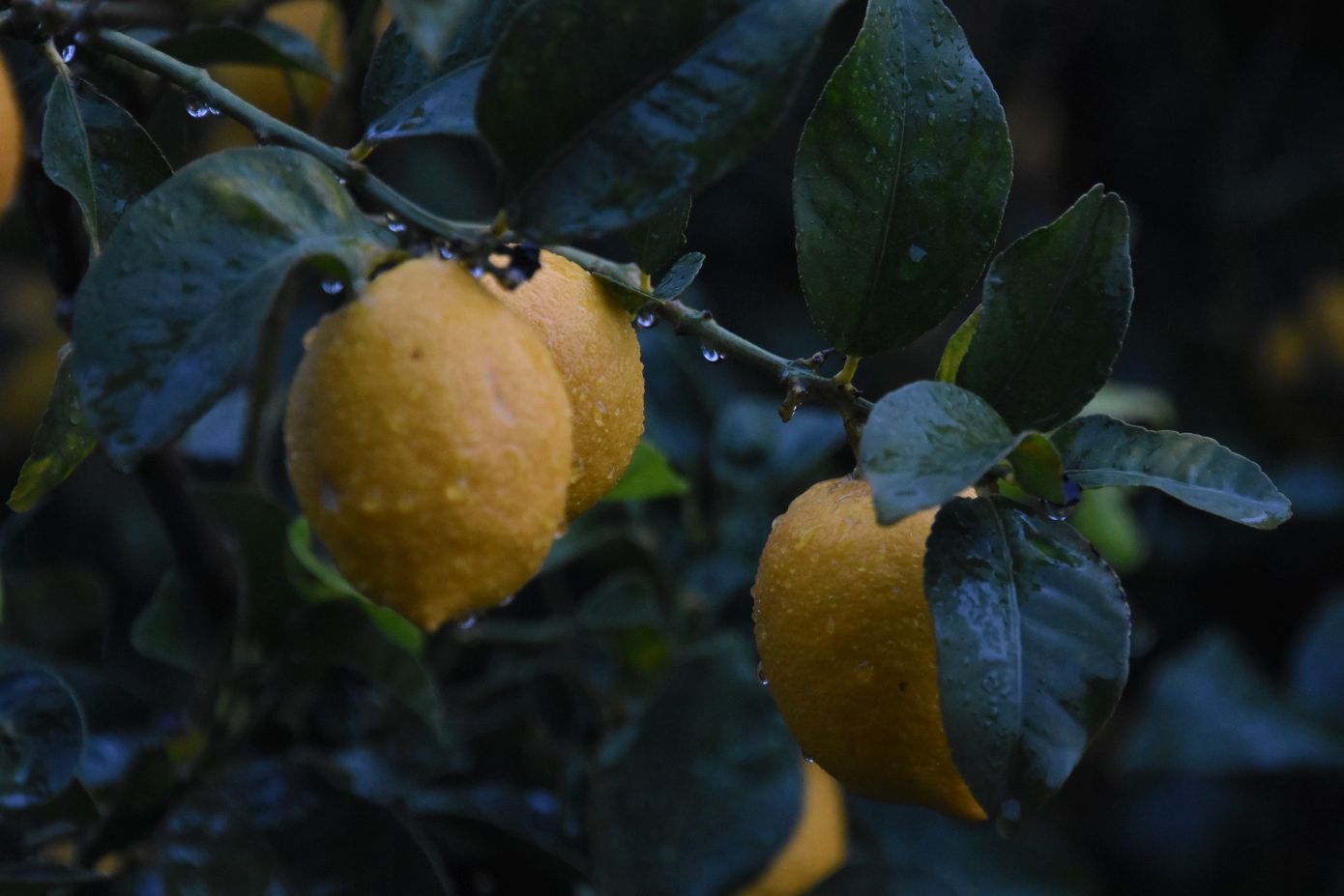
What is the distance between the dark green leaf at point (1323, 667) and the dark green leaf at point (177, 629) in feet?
4.18

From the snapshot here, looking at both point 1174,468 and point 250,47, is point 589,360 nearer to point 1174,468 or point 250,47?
point 1174,468

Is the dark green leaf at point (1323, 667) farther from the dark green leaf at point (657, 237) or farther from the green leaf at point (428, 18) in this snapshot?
the green leaf at point (428, 18)

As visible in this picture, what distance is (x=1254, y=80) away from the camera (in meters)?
2.17

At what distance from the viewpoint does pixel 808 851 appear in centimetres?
104

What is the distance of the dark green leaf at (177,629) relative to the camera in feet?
2.94

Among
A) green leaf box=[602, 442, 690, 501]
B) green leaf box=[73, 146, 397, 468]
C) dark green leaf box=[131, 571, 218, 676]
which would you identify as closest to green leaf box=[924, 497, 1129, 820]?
green leaf box=[73, 146, 397, 468]

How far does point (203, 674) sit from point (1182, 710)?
1.13 metres

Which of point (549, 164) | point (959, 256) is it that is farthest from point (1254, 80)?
point (549, 164)

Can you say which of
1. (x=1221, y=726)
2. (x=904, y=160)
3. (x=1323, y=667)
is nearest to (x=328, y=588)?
(x=904, y=160)

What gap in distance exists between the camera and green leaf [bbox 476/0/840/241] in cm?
→ 44

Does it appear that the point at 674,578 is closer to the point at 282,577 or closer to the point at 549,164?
the point at 282,577

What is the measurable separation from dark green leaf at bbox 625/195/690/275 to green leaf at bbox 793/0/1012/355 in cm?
Result: 6

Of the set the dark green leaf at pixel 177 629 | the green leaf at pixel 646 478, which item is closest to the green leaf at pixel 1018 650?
the green leaf at pixel 646 478

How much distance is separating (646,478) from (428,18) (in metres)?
0.51
